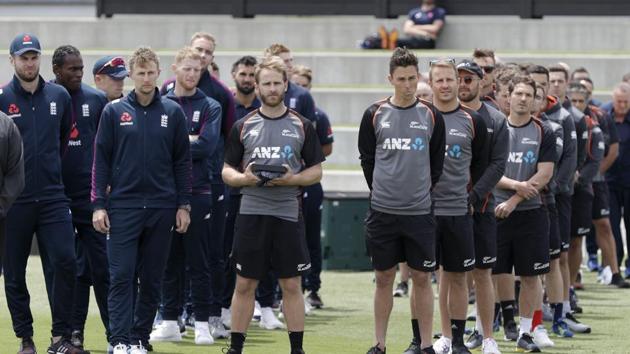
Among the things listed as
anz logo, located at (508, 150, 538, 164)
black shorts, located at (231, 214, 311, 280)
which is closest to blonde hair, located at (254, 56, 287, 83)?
black shorts, located at (231, 214, 311, 280)

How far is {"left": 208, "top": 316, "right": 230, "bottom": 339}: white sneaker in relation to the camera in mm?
12070

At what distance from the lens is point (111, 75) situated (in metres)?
11.3

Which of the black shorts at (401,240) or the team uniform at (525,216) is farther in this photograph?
the team uniform at (525,216)

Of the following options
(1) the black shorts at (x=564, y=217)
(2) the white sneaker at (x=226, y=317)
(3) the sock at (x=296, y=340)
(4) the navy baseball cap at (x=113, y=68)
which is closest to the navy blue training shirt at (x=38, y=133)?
(4) the navy baseball cap at (x=113, y=68)

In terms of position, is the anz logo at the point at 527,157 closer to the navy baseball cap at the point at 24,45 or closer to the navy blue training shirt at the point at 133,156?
the navy blue training shirt at the point at 133,156

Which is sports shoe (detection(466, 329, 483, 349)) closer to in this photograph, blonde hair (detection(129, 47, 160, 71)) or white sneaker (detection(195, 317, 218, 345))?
white sneaker (detection(195, 317, 218, 345))

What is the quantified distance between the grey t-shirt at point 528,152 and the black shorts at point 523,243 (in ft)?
0.32

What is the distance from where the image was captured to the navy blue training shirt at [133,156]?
1027 cm

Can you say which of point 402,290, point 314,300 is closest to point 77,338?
point 314,300

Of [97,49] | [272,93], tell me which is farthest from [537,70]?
[97,49]

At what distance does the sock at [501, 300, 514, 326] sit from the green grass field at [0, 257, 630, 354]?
19 cm

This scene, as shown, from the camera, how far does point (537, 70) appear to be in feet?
41.0

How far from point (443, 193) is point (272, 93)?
145cm

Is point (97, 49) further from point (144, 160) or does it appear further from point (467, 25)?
point (144, 160)
